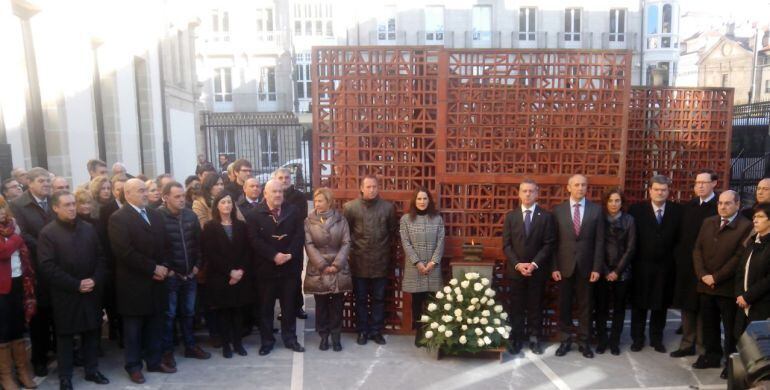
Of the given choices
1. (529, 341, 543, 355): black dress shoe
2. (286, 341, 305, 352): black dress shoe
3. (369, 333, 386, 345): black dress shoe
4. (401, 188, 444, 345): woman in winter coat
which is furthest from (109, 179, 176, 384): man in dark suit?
(529, 341, 543, 355): black dress shoe

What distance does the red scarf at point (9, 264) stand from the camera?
439cm

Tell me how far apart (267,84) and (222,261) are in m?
27.0

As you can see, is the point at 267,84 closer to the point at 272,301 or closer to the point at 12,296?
the point at 272,301

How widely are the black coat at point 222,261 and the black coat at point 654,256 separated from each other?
3.98 m

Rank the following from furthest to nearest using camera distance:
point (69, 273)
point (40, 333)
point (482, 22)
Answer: point (482, 22) < point (40, 333) < point (69, 273)

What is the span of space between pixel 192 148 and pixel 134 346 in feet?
39.9

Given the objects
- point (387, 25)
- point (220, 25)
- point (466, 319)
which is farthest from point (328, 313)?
point (220, 25)

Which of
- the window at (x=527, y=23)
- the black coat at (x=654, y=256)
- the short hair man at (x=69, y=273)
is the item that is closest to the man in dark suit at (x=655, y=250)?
the black coat at (x=654, y=256)

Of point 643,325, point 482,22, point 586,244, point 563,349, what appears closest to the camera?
point 586,244

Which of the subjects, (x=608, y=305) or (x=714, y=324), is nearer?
(x=714, y=324)

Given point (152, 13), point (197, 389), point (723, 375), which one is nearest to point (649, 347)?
point (723, 375)

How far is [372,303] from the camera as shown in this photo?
241 inches

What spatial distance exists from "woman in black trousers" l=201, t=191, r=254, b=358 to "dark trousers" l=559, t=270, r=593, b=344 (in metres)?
3.20

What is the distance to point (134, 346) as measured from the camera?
5023mm
